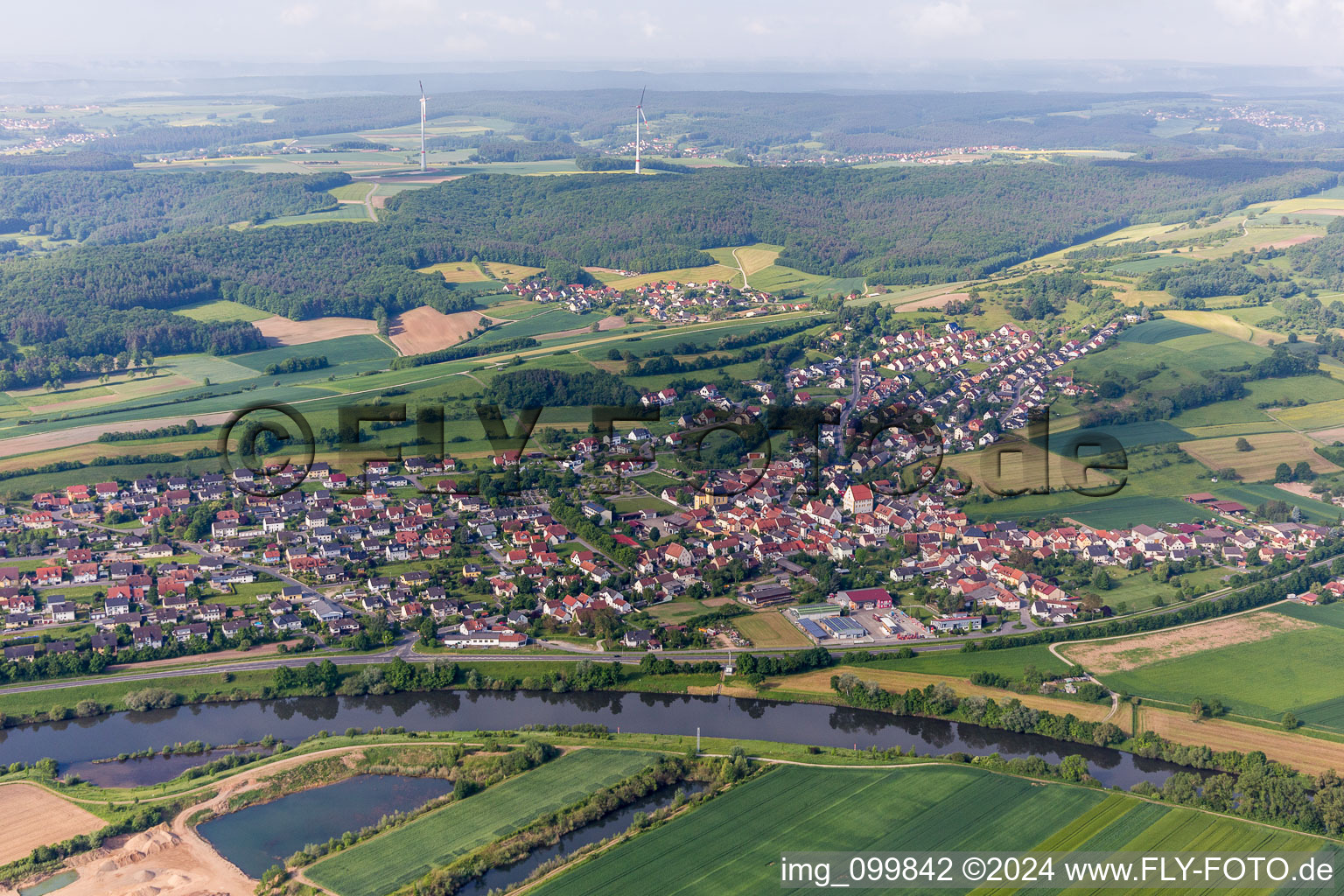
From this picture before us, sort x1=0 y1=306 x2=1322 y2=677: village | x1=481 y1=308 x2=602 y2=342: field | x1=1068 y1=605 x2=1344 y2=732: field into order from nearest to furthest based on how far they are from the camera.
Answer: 1. x1=1068 y1=605 x2=1344 y2=732: field
2. x1=0 y1=306 x2=1322 y2=677: village
3. x1=481 y1=308 x2=602 y2=342: field

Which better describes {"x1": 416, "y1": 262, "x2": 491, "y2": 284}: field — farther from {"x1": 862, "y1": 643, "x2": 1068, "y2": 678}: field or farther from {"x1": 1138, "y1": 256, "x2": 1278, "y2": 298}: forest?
{"x1": 862, "y1": 643, "x2": 1068, "y2": 678}: field

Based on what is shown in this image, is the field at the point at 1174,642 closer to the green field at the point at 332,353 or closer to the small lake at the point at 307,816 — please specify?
the small lake at the point at 307,816

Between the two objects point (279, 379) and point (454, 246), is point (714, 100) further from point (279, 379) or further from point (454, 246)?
point (279, 379)

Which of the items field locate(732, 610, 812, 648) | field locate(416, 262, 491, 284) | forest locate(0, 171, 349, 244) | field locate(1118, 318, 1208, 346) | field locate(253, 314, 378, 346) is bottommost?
field locate(732, 610, 812, 648)

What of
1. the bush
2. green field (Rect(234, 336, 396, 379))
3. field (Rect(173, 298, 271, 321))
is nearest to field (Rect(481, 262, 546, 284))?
green field (Rect(234, 336, 396, 379))

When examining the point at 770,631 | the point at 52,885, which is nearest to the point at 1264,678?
the point at 770,631

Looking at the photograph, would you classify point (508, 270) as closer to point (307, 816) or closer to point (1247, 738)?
point (307, 816)

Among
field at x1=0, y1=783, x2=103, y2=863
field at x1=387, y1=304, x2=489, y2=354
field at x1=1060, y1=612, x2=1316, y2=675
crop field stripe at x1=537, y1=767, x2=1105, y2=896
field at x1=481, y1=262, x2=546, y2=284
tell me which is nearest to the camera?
crop field stripe at x1=537, y1=767, x2=1105, y2=896
